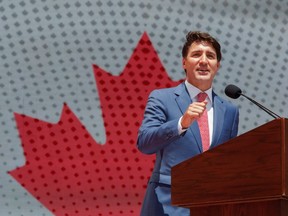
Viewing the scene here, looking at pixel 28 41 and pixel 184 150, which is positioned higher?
pixel 28 41

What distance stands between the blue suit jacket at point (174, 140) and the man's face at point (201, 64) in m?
0.05

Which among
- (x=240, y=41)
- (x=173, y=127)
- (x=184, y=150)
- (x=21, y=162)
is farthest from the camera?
(x=240, y=41)

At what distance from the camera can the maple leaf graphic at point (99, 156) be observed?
9.90 ft

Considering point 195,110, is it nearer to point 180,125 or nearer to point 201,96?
point 180,125

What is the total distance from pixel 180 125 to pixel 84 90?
1279 mm

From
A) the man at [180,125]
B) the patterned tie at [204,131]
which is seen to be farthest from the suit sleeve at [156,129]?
the patterned tie at [204,131]

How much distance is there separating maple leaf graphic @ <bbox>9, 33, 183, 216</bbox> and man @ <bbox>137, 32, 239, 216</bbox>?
0.95m

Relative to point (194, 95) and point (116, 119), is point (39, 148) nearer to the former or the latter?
point (116, 119)

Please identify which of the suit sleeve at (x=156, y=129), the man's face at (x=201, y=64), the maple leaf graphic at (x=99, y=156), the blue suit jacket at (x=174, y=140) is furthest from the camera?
the maple leaf graphic at (x=99, y=156)

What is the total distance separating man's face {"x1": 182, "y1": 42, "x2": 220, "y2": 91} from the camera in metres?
2.12

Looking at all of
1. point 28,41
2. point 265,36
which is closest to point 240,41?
point 265,36

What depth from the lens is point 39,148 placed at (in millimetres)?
3023

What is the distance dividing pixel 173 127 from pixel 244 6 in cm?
158

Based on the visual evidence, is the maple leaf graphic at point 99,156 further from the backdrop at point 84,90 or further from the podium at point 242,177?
the podium at point 242,177
